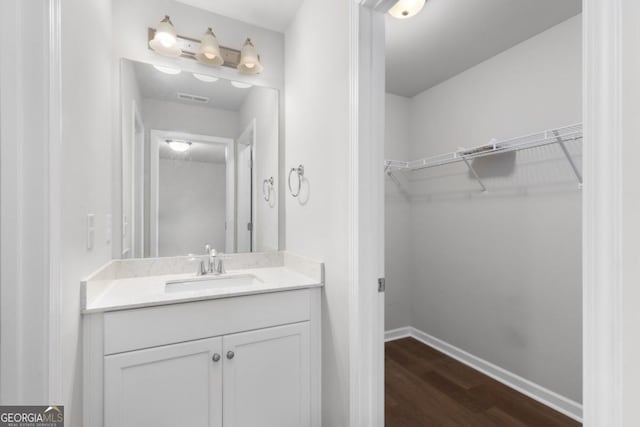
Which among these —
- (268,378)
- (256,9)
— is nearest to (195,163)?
(256,9)

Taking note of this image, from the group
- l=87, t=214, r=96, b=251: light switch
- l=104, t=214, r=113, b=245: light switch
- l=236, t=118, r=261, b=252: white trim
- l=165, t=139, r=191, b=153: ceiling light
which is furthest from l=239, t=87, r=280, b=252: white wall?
l=87, t=214, r=96, b=251: light switch

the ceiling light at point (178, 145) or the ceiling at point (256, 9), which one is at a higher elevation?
the ceiling at point (256, 9)

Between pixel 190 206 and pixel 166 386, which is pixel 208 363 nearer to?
pixel 166 386

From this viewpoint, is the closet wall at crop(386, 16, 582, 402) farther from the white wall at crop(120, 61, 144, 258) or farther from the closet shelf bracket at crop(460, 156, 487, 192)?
the white wall at crop(120, 61, 144, 258)

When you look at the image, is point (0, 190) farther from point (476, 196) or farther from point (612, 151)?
point (476, 196)

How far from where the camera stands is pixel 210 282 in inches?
68.5

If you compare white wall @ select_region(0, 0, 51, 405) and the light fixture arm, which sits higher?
the light fixture arm

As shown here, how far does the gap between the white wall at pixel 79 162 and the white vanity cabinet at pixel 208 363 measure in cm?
11

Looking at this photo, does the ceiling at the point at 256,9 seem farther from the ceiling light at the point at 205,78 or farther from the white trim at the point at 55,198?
the white trim at the point at 55,198

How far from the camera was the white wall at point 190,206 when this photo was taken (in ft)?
6.00

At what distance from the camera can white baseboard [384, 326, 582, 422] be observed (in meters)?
1.84

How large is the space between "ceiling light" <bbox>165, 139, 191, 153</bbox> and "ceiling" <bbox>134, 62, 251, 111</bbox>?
0.81 feet

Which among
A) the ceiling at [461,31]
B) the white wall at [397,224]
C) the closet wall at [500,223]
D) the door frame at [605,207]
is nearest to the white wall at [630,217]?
the door frame at [605,207]

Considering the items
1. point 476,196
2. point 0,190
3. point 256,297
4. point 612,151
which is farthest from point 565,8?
point 0,190
